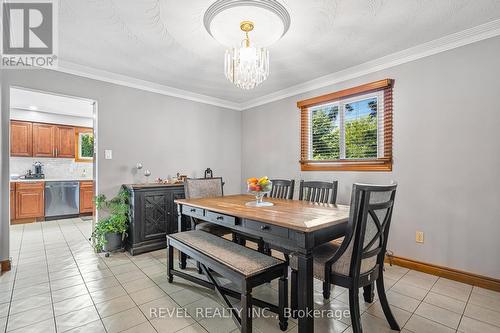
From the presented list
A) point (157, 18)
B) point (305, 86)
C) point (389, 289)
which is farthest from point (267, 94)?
point (389, 289)

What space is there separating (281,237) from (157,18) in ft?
7.03

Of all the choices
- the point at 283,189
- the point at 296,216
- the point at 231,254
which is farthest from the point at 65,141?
the point at 296,216

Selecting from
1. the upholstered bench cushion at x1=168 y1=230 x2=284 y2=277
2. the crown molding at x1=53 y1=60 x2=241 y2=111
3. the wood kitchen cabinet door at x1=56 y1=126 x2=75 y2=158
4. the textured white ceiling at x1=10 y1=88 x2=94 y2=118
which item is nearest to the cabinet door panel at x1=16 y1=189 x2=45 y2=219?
the wood kitchen cabinet door at x1=56 y1=126 x2=75 y2=158

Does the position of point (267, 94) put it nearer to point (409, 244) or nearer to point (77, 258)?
point (409, 244)

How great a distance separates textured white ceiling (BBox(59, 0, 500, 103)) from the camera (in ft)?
6.45

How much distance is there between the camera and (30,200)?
486cm

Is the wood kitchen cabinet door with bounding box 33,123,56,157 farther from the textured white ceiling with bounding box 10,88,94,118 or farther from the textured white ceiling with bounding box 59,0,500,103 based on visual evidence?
the textured white ceiling with bounding box 59,0,500,103

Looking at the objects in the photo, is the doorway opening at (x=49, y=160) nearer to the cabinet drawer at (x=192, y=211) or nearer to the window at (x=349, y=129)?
the cabinet drawer at (x=192, y=211)

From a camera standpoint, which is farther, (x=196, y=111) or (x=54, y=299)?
(x=196, y=111)

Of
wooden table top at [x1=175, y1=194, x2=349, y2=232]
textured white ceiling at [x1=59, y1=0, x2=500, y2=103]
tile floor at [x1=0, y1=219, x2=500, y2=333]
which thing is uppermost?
textured white ceiling at [x1=59, y1=0, x2=500, y2=103]

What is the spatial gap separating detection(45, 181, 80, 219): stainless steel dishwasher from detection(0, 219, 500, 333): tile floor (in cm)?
255

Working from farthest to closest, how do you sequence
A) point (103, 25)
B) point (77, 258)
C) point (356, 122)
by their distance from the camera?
point (356, 122), point (77, 258), point (103, 25)

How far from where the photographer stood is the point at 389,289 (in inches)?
88.6

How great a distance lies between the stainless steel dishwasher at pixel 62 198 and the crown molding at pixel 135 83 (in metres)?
3.21
